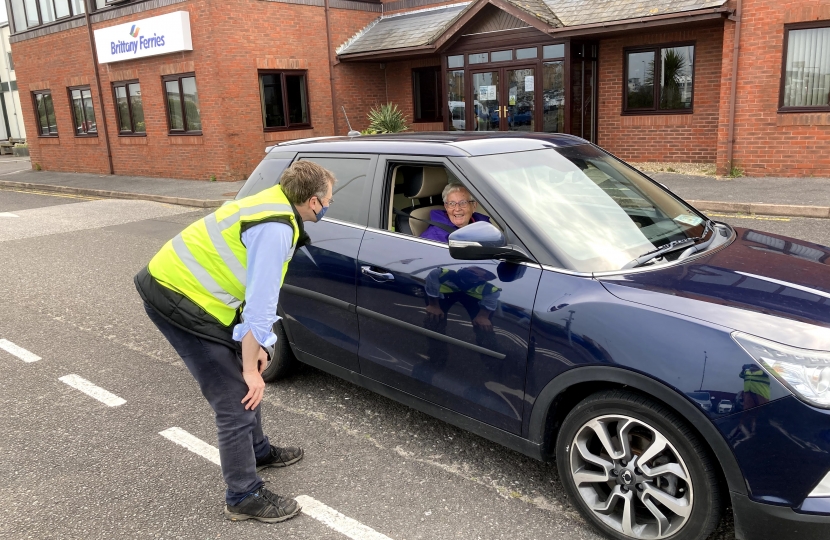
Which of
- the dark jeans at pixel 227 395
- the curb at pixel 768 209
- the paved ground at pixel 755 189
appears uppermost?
the dark jeans at pixel 227 395

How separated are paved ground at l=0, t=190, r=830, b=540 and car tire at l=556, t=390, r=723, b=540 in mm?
220

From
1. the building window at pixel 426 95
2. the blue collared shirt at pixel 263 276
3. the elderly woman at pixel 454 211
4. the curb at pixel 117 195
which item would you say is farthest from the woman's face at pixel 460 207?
the building window at pixel 426 95

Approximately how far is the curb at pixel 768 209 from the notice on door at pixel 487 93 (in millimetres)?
7299

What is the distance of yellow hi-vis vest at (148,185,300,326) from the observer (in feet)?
Result: 8.95

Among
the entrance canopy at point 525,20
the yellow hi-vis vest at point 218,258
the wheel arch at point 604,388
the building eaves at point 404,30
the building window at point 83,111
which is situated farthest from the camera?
the building window at point 83,111

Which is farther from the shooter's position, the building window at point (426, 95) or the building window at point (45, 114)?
the building window at point (45, 114)

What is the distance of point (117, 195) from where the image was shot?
1614 cm

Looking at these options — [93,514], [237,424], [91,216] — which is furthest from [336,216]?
[91,216]

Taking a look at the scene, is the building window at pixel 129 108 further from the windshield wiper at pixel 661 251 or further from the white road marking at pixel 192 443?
the windshield wiper at pixel 661 251


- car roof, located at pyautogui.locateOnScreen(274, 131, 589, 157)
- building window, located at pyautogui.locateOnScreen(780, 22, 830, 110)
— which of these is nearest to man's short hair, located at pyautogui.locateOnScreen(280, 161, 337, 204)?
car roof, located at pyautogui.locateOnScreen(274, 131, 589, 157)

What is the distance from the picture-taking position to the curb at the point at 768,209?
9273 mm

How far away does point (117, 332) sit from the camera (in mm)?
5766

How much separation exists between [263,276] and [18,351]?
12.6ft

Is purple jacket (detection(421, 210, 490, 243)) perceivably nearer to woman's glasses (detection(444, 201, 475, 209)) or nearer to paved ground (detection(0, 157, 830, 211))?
woman's glasses (detection(444, 201, 475, 209))
